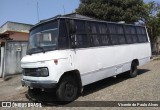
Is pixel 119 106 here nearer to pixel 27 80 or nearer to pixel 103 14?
pixel 27 80

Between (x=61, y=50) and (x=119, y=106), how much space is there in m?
2.36

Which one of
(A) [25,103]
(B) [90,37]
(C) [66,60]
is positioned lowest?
(A) [25,103]

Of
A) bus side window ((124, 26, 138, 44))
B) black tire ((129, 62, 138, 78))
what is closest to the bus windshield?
bus side window ((124, 26, 138, 44))

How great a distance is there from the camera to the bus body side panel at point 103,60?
8.35 m

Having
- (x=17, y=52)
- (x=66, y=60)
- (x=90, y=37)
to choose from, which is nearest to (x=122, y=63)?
(x=90, y=37)

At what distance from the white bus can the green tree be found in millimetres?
12983

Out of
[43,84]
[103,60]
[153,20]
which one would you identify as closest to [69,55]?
[43,84]

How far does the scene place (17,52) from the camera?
1630 cm

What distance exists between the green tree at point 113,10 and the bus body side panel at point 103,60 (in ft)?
36.2

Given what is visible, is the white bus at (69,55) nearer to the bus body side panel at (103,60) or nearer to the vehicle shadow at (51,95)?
the bus body side panel at (103,60)

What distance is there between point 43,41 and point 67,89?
Result: 1738mm

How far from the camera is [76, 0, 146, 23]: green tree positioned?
23.2 meters

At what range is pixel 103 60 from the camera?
373 inches

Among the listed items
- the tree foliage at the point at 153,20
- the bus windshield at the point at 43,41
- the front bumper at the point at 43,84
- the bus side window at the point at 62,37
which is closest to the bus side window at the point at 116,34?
the bus side window at the point at 62,37
